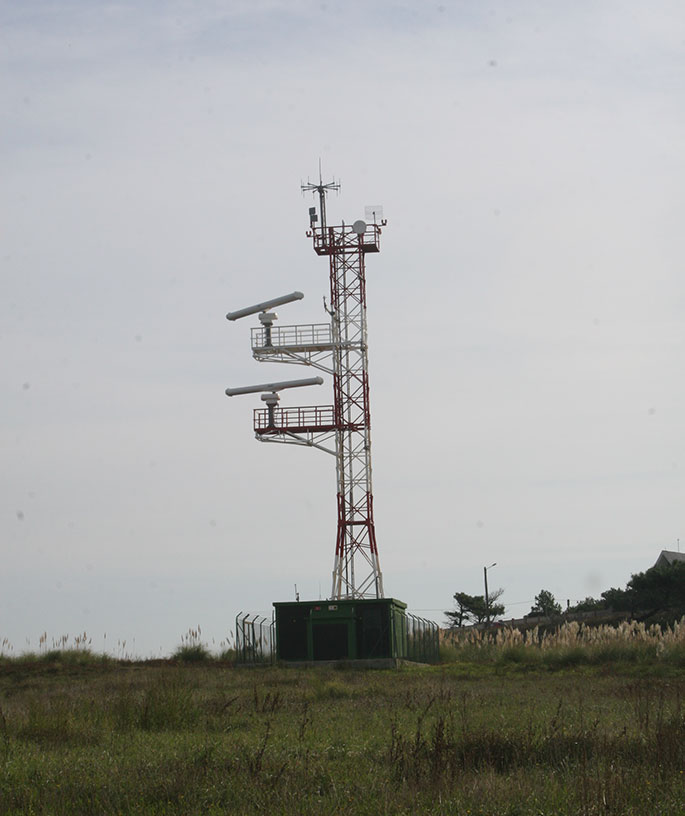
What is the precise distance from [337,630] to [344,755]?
2251 centimetres

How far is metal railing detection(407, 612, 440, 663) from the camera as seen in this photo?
120 feet

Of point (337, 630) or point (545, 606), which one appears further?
point (545, 606)

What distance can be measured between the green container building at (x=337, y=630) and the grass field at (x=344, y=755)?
14737 millimetres

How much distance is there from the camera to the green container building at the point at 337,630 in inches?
1305

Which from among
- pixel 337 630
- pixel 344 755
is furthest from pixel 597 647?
pixel 344 755

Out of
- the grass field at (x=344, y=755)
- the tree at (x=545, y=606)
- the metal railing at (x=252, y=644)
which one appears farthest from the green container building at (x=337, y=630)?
the tree at (x=545, y=606)

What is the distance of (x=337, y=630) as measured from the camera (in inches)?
1314

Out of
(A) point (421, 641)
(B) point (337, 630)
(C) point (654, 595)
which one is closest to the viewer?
(B) point (337, 630)

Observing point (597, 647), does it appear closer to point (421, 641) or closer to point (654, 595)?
point (421, 641)

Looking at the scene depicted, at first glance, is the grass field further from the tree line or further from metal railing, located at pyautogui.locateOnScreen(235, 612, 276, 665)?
the tree line

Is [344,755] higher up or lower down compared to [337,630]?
lower down

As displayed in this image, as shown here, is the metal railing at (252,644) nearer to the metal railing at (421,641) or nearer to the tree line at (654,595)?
the metal railing at (421,641)

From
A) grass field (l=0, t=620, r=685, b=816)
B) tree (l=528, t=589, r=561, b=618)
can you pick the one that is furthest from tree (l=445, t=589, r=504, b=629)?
grass field (l=0, t=620, r=685, b=816)

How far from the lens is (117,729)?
1349 cm
